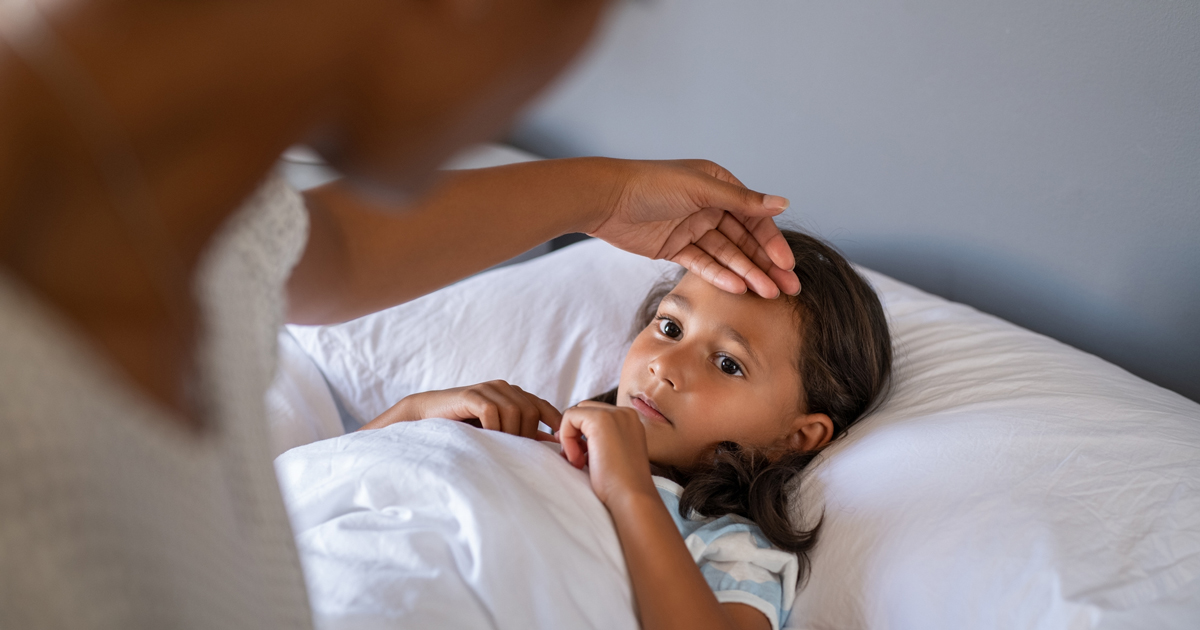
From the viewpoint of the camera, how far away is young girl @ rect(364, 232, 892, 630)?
3.08 feet

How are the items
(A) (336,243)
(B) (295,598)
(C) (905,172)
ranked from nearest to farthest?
(B) (295,598) < (A) (336,243) < (C) (905,172)

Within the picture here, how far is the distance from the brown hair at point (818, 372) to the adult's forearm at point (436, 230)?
33 centimetres

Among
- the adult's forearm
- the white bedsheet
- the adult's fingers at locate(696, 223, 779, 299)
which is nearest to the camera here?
the white bedsheet

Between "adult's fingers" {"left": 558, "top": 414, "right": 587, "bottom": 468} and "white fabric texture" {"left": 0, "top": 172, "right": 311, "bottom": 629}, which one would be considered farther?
"adult's fingers" {"left": 558, "top": 414, "right": 587, "bottom": 468}

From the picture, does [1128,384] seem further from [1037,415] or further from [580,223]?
[580,223]

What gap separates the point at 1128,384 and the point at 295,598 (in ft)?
3.36

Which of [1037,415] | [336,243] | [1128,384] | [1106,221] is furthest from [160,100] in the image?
[1106,221]

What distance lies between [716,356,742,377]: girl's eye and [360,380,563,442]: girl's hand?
0.23 m

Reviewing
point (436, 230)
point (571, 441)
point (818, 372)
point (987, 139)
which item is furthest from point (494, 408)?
point (987, 139)

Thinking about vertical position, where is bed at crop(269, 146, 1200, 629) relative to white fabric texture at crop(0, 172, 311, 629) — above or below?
below

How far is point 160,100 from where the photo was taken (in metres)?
0.33

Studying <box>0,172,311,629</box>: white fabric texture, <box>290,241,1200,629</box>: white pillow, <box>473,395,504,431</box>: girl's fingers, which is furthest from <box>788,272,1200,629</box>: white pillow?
<box>0,172,311,629</box>: white fabric texture

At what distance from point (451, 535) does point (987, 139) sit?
0.99 meters

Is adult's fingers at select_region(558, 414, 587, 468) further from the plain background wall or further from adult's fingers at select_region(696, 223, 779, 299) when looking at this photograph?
the plain background wall
